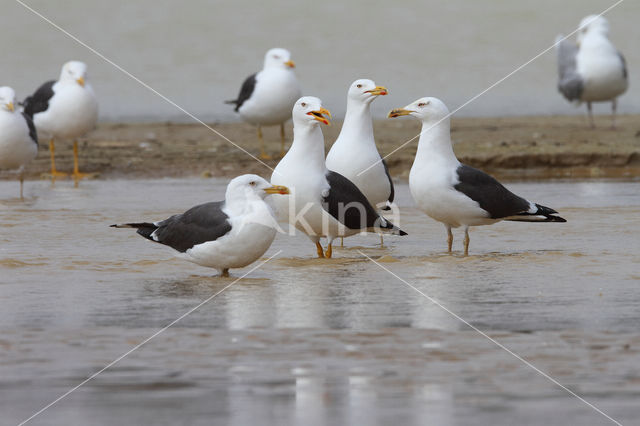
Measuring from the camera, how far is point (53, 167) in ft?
50.5

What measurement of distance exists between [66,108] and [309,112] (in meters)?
8.21

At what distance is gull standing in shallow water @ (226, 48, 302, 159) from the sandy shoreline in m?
0.59

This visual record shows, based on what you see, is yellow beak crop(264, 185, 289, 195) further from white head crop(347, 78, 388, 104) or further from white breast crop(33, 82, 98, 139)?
white breast crop(33, 82, 98, 139)

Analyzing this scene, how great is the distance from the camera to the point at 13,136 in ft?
43.4

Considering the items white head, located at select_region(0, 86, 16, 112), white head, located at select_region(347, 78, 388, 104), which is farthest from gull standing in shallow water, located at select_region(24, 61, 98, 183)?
white head, located at select_region(347, 78, 388, 104)

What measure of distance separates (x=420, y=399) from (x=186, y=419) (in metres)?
0.88

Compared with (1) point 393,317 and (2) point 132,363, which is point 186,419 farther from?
(1) point 393,317

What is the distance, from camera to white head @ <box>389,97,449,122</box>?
8.51 m

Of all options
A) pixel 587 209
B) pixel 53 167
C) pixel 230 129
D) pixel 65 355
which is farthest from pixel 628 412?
pixel 230 129

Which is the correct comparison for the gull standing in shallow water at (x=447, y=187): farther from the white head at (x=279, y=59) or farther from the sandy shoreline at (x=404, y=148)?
the white head at (x=279, y=59)

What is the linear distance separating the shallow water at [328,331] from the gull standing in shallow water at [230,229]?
0.18 meters

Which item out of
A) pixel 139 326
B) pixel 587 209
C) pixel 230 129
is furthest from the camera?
pixel 230 129

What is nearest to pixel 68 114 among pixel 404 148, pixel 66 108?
pixel 66 108

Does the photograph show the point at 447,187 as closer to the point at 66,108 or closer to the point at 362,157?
the point at 362,157
